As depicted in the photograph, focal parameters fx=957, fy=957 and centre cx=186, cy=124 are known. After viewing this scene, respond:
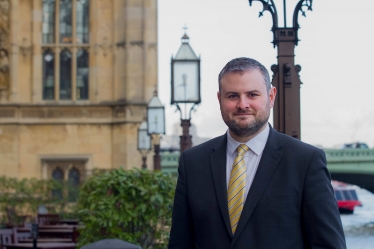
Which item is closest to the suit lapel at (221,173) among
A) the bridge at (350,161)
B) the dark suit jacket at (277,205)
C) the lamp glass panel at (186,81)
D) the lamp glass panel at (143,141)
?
the dark suit jacket at (277,205)

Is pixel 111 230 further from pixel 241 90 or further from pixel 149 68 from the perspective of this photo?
pixel 149 68

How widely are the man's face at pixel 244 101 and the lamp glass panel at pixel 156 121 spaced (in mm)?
13673

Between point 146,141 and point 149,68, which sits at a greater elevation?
point 149,68

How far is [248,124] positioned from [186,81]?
28.7 ft

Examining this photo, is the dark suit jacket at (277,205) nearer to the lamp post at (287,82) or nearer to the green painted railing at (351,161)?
the lamp post at (287,82)

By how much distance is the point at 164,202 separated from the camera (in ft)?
32.1

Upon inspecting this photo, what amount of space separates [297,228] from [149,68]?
26.2 metres

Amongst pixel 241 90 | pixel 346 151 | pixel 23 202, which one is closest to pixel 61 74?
pixel 23 202

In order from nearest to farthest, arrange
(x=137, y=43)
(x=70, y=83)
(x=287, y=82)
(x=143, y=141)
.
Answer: (x=287, y=82), (x=143, y=141), (x=137, y=43), (x=70, y=83)

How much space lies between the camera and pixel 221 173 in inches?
149

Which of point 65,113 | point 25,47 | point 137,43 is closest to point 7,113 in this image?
point 65,113

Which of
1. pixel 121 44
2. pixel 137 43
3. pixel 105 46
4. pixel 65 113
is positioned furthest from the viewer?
pixel 105 46

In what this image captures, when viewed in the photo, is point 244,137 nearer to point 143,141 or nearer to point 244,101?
point 244,101

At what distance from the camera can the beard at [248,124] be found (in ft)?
12.0
